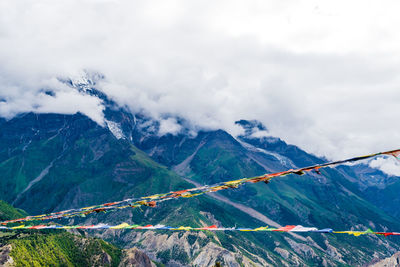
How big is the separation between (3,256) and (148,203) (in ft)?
696

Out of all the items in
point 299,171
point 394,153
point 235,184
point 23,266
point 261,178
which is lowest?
point 23,266

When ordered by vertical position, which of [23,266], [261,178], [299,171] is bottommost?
[23,266]

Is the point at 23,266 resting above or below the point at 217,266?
below

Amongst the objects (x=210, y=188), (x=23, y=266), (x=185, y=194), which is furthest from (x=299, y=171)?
(x=23, y=266)

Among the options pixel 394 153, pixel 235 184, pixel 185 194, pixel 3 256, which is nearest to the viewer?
pixel 394 153

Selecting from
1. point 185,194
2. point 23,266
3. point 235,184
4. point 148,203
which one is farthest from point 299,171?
point 23,266

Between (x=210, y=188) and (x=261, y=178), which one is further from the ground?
(x=261, y=178)

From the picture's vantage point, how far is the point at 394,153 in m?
19.4

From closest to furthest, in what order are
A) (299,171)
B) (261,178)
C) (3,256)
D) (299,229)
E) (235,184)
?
1. (299,229)
2. (299,171)
3. (261,178)
4. (235,184)
5. (3,256)

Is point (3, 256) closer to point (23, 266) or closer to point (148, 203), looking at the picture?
point (23, 266)

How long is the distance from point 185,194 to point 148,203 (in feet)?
13.3

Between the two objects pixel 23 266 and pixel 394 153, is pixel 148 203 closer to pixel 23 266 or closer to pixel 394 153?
pixel 394 153

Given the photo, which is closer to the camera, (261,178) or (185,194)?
(261,178)

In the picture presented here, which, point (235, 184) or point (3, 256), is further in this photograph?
point (3, 256)
